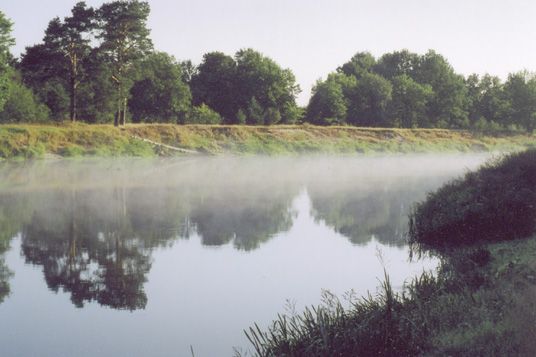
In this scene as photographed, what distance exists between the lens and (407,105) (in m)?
100

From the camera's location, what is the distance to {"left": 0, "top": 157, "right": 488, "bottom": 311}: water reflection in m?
14.8

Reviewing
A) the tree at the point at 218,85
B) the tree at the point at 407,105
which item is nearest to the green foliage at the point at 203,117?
the tree at the point at 218,85

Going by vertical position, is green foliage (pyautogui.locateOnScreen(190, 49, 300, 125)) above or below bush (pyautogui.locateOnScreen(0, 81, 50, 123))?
above

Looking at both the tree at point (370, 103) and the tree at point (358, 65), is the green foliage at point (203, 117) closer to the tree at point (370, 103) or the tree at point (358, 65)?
the tree at point (370, 103)

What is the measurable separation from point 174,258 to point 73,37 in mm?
48917

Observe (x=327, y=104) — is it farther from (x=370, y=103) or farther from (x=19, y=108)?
(x=19, y=108)

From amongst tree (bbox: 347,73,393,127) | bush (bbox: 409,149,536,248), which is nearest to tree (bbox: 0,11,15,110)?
bush (bbox: 409,149,536,248)

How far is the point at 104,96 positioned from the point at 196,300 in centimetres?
5754

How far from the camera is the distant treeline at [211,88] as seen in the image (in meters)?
60.7

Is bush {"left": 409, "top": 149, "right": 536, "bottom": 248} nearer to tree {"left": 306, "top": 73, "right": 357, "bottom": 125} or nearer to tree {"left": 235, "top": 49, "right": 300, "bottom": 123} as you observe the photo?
tree {"left": 235, "top": 49, "right": 300, "bottom": 123}

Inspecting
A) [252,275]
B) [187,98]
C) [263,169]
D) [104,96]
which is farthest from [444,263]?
[187,98]

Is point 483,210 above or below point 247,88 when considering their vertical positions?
below

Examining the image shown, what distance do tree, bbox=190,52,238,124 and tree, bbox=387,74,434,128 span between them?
26.2 metres

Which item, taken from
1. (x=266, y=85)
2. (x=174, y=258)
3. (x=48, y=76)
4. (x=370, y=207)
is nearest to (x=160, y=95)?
(x=266, y=85)
